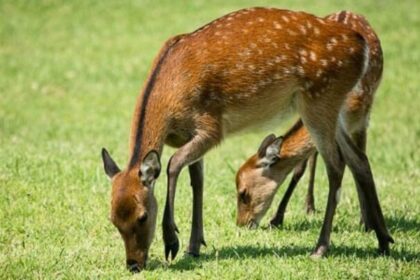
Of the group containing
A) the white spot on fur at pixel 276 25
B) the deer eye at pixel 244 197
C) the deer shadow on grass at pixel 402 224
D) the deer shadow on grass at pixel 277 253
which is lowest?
the deer shadow on grass at pixel 402 224

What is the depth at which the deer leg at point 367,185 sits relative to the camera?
26.2ft

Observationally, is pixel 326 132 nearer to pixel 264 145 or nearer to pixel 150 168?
pixel 150 168

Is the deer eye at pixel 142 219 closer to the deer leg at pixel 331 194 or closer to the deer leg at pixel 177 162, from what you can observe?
the deer leg at pixel 177 162

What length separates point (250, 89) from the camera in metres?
8.05

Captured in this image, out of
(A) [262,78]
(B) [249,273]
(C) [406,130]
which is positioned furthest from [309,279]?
(C) [406,130]

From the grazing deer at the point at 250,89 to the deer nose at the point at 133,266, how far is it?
38 cm

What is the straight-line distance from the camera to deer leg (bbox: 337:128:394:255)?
8000 mm

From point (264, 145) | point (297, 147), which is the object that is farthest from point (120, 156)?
point (297, 147)

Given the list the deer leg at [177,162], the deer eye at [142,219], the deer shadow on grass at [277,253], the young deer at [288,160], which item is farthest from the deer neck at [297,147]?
the deer eye at [142,219]

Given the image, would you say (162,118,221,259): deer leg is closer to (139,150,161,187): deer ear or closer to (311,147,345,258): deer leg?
(139,150,161,187): deer ear

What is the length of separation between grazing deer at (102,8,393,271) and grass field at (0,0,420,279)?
1.59 feet

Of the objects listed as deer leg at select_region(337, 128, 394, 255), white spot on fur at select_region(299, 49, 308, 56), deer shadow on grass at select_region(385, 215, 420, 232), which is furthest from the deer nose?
deer shadow on grass at select_region(385, 215, 420, 232)

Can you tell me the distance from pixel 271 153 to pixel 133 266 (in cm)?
298

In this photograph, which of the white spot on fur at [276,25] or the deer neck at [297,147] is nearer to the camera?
the white spot on fur at [276,25]
